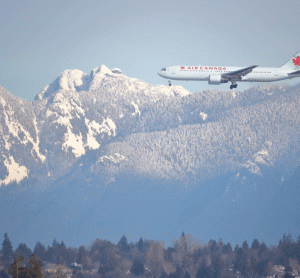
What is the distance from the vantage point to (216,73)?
19162 centimetres

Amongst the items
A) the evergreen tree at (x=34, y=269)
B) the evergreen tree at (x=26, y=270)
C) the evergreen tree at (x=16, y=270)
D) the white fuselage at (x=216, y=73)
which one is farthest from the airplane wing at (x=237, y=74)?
the evergreen tree at (x=16, y=270)

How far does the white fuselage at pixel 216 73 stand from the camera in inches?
7579

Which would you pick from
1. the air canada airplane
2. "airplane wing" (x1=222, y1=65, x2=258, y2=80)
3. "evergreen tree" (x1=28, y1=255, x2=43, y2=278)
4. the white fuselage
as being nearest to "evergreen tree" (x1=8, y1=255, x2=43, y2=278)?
"evergreen tree" (x1=28, y1=255, x2=43, y2=278)

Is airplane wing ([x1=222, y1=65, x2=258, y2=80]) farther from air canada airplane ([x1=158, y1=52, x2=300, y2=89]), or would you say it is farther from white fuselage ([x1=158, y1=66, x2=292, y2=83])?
white fuselage ([x1=158, y1=66, x2=292, y2=83])

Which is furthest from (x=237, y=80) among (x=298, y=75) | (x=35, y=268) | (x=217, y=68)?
(x=35, y=268)

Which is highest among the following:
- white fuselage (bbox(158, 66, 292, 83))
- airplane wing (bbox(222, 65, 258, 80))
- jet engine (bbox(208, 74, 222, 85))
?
white fuselage (bbox(158, 66, 292, 83))

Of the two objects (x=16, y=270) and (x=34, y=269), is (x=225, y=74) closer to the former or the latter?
(x=34, y=269)

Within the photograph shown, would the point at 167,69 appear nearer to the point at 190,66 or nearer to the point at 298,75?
the point at 190,66

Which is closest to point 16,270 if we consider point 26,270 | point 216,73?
point 26,270

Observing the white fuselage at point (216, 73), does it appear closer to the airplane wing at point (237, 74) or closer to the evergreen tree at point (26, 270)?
the airplane wing at point (237, 74)

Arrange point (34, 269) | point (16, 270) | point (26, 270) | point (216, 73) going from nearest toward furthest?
1. point (16, 270)
2. point (26, 270)
3. point (34, 269)
4. point (216, 73)

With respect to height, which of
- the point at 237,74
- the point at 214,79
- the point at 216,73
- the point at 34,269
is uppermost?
the point at 216,73

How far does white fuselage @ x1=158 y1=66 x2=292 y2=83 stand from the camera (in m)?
192

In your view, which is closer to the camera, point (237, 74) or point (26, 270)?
point (26, 270)
